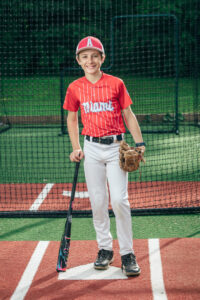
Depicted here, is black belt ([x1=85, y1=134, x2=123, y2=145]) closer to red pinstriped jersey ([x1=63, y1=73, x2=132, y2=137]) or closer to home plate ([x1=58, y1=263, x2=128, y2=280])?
red pinstriped jersey ([x1=63, y1=73, x2=132, y2=137])

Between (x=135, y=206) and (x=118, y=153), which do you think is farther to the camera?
(x=135, y=206)

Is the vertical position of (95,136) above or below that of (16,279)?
above

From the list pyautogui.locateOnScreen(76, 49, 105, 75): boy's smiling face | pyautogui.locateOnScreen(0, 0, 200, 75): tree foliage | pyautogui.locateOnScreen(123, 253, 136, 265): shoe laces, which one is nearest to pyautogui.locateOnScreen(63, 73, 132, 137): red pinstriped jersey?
pyautogui.locateOnScreen(76, 49, 105, 75): boy's smiling face

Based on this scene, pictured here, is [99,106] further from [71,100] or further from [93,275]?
[93,275]

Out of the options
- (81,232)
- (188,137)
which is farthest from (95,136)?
(188,137)

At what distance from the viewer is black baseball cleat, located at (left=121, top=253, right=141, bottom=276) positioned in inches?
151

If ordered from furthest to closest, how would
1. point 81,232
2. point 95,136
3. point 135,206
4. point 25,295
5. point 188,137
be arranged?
point 188,137
point 135,206
point 81,232
point 95,136
point 25,295

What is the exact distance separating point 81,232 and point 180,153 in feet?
14.6

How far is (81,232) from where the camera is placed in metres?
4.97

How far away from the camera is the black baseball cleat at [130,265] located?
3840mm

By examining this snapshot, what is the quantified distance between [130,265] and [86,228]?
1.30 m

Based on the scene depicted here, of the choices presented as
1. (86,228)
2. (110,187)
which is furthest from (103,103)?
(86,228)

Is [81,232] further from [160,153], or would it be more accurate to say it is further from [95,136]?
[160,153]

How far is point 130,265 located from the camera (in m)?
3.86
